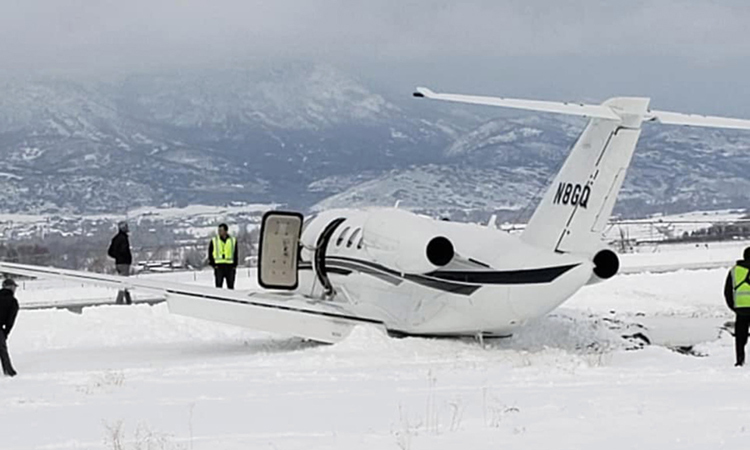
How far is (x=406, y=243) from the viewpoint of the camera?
1773cm

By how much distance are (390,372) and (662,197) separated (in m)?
163

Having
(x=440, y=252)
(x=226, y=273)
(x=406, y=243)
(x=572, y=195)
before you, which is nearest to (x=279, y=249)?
(x=226, y=273)

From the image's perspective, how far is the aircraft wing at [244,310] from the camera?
61.9 ft

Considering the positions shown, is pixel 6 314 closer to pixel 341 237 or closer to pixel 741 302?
pixel 341 237

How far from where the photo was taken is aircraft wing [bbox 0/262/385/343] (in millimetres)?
18859

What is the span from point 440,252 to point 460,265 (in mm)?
397

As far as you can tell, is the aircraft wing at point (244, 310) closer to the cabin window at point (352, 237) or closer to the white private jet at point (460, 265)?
the white private jet at point (460, 265)

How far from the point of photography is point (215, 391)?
13.0 meters

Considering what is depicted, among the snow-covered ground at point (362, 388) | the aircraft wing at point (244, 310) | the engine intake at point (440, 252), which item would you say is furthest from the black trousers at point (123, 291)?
the engine intake at point (440, 252)

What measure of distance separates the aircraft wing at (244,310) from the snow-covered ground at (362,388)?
486 mm

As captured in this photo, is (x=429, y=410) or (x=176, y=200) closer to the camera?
(x=429, y=410)

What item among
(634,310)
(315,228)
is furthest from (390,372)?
(634,310)

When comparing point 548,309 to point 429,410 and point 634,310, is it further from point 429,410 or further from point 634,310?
point 634,310

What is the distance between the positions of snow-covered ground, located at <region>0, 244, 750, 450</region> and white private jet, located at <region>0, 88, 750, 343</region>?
23.5 inches
